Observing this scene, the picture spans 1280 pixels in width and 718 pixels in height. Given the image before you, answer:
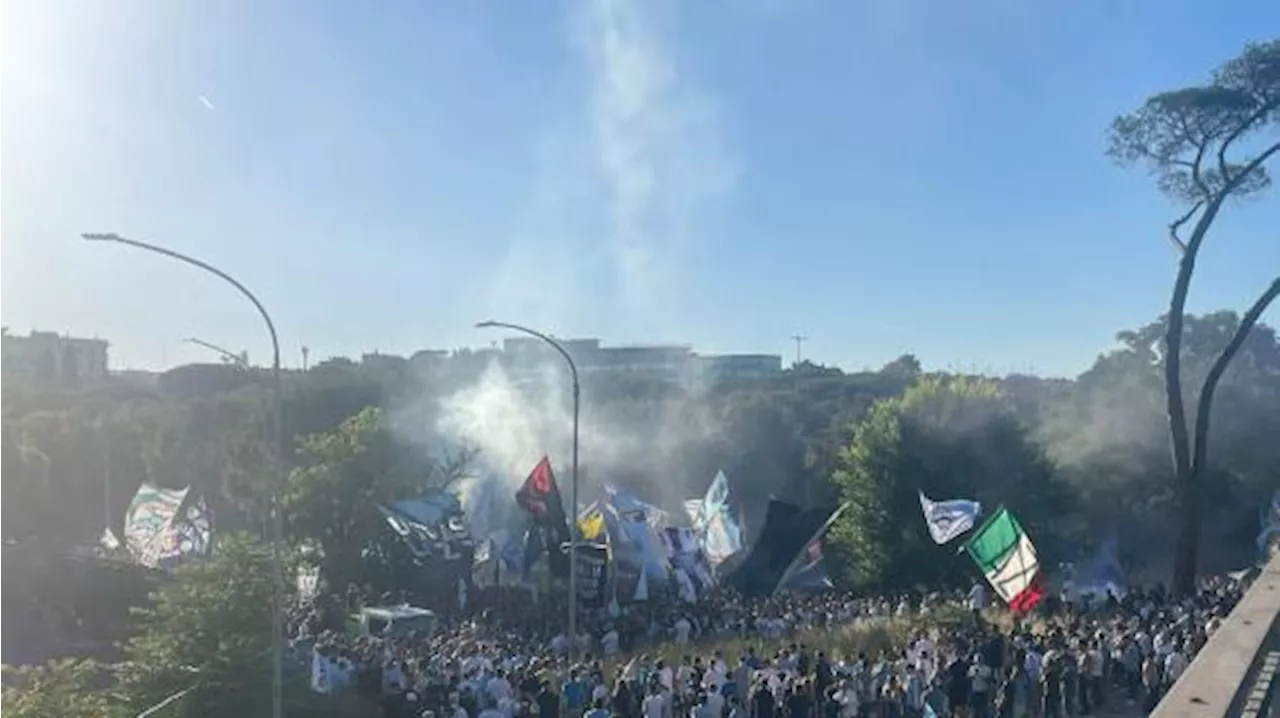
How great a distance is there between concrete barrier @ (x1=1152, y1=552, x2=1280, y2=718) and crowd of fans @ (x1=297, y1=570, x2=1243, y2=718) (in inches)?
448

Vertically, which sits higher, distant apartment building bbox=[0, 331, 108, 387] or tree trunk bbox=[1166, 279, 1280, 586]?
distant apartment building bbox=[0, 331, 108, 387]

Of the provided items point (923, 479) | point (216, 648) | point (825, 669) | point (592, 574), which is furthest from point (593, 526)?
point (923, 479)

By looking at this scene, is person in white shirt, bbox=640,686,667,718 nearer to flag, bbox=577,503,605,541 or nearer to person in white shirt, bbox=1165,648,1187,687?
person in white shirt, bbox=1165,648,1187,687

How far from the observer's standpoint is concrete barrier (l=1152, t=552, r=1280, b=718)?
5.09 meters

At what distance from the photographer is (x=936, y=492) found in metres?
48.7

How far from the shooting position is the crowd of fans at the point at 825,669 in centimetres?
2033

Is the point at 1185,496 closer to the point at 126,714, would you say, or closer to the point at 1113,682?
the point at 1113,682

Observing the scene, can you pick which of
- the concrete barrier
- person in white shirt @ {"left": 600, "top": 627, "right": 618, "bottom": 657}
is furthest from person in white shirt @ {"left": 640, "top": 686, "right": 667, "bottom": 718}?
the concrete barrier

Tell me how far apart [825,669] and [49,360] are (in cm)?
14758

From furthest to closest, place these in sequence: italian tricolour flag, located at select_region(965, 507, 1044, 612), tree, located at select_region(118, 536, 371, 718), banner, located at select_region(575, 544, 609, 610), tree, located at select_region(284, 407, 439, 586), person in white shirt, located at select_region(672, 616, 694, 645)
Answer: tree, located at select_region(284, 407, 439, 586) → banner, located at select_region(575, 544, 609, 610) → person in white shirt, located at select_region(672, 616, 694, 645) → italian tricolour flag, located at select_region(965, 507, 1044, 612) → tree, located at select_region(118, 536, 371, 718)

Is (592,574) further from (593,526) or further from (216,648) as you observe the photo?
(216,648)

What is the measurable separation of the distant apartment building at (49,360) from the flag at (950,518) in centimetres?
11504

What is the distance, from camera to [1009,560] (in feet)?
82.3

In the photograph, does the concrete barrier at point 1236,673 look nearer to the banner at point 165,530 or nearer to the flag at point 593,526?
the flag at point 593,526
